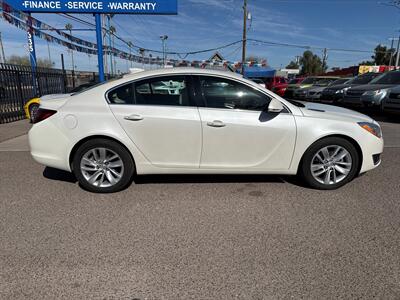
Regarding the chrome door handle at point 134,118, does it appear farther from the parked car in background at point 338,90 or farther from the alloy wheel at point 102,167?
the parked car in background at point 338,90

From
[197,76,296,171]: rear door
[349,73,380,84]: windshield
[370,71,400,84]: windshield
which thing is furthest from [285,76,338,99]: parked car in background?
[197,76,296,171]: rear door

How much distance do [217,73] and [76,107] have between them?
1.84 metres

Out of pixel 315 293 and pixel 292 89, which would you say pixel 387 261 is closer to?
pixel 315 293

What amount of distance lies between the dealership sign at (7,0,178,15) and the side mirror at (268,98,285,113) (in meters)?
9.39

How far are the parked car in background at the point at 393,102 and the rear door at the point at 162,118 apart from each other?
8.35 m

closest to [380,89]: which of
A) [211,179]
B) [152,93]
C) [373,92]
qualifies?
[373,92]

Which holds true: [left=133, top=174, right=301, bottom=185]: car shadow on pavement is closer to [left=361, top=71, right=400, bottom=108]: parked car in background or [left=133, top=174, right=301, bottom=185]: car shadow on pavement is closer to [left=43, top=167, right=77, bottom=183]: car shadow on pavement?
[left=43, top=167, right=77, bottom=183]: car shadow on pavement

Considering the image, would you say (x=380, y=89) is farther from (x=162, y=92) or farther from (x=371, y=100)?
(x=162, y=92)

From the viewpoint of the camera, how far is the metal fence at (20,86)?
9.53m

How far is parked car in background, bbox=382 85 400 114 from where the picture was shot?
30.4 feet

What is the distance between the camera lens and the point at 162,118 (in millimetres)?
3684

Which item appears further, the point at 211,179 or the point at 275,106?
the point at 211,179

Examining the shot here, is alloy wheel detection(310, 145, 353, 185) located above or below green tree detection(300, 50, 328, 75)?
below

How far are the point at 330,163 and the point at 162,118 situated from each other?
2.29m
